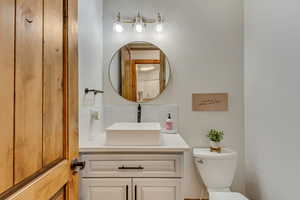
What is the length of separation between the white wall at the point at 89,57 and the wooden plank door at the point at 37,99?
0.57 m

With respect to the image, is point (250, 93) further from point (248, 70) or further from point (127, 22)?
point (127, 22)

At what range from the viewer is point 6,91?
1.81 ft

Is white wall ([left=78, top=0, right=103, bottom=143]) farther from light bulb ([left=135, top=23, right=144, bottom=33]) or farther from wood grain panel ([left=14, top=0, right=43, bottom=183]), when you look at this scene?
wood grain panel ([left=14, top=0, right=43, bottom=183])

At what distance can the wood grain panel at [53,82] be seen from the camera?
0.76 meters

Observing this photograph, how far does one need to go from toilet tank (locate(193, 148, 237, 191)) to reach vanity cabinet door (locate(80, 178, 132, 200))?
0.87 metres

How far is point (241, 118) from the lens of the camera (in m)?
2.34

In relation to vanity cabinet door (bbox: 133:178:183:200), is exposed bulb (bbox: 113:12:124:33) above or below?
above

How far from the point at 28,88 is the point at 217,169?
1.81 meters

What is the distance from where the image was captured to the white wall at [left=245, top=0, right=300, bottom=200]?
59.7 inches

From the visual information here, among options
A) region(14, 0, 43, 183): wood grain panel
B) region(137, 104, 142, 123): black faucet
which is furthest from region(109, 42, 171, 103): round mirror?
region(14, 0, 43, 183): wood grain panel

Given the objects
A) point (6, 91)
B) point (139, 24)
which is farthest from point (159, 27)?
point (6, 91)

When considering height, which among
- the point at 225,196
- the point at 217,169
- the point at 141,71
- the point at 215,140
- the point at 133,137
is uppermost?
the point at 141,71

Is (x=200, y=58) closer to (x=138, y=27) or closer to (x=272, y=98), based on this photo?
(x=138, y=27)

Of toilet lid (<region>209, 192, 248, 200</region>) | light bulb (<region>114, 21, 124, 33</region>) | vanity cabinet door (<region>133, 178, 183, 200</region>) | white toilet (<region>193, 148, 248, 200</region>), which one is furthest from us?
light bulb (<region>114, 21, 124, 33</region>)
